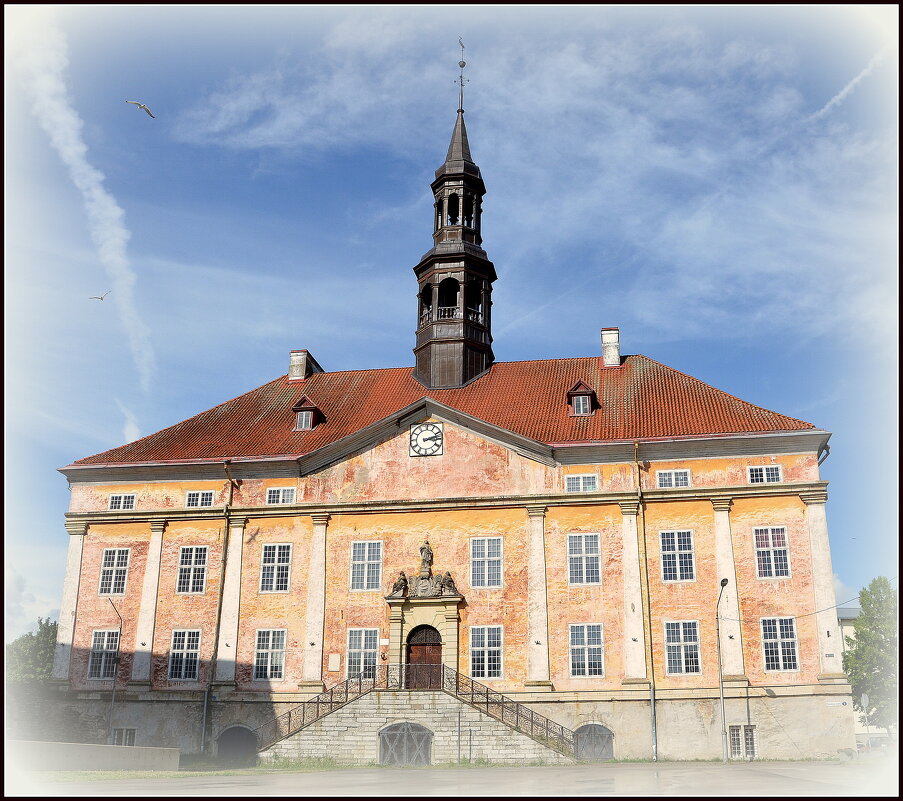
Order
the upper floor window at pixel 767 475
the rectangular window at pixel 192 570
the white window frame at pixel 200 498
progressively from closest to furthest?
the upper floor window at pixel 767 475 → the rectangular window at pixel 192 570 → the white window frame at pixel 200 498

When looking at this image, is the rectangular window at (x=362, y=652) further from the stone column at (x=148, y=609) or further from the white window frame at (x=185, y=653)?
the stone column at (x=148, y=609)

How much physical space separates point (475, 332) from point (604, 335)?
19.4 feet

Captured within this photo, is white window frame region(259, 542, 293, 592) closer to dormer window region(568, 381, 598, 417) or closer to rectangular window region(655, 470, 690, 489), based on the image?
dormer window region(568, 381, 598, 417)

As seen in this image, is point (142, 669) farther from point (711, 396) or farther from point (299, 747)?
point (711, 396)

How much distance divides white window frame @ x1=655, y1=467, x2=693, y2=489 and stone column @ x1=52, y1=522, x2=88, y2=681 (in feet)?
77.1

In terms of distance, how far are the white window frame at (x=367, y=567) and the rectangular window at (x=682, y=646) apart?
11141mm

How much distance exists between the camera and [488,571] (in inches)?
1444

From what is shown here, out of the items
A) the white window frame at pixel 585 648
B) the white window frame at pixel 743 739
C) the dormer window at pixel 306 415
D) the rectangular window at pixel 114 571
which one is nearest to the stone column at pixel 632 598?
the white window frame at pixel 585 648

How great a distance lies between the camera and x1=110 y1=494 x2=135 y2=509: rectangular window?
40031mm

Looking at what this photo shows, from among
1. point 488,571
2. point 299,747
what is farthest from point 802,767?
point 299,747

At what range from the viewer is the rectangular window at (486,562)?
36562 mm

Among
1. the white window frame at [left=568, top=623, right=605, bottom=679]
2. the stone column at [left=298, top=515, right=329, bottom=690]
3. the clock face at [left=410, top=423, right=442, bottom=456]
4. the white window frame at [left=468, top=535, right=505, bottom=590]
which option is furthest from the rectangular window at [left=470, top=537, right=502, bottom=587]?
the stone column at [left=298, top=515, right=329, bottom=690]

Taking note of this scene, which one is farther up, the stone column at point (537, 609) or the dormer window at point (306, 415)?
the dormer window at point (306, 415)

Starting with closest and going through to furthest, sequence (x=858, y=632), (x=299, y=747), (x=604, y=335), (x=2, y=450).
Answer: (x=2, y=450) < (x=299, y=747) < (x=604, y=335) < (x=858, y=632)
